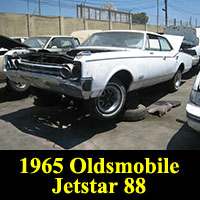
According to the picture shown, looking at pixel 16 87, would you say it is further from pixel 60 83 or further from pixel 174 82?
pixel 174 82

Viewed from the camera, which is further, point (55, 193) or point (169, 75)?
point (169, 75)

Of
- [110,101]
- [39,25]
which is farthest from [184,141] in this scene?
[39,25]

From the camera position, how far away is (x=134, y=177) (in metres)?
2.54

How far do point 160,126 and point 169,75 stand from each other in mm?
1948

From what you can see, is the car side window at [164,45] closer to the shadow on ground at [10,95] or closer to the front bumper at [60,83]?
the front bumper at [60,83]

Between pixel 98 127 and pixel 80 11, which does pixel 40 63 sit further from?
pixel 80 11

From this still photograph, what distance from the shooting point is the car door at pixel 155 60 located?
14.6 feet

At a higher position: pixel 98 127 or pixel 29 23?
pixel 29 23

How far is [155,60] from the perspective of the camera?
182 inches

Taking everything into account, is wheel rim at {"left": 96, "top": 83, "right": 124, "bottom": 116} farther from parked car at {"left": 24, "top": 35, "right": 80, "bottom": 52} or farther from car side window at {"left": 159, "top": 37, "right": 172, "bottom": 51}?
parked car at {"left": 24, "top": 35, "right": 80, "bottom": 52}

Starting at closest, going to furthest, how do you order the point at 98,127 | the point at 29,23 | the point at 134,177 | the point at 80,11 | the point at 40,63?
the point at 134,177
the point at 40,63
the point at 98,127
the point at 29,23
the point at 80,11

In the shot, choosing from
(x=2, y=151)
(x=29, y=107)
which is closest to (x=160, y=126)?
(x=2, y=151)

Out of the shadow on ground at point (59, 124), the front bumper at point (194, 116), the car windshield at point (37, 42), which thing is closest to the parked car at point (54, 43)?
the car windshield at point (37, 42)

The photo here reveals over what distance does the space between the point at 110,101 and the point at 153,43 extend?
6.90 feet
